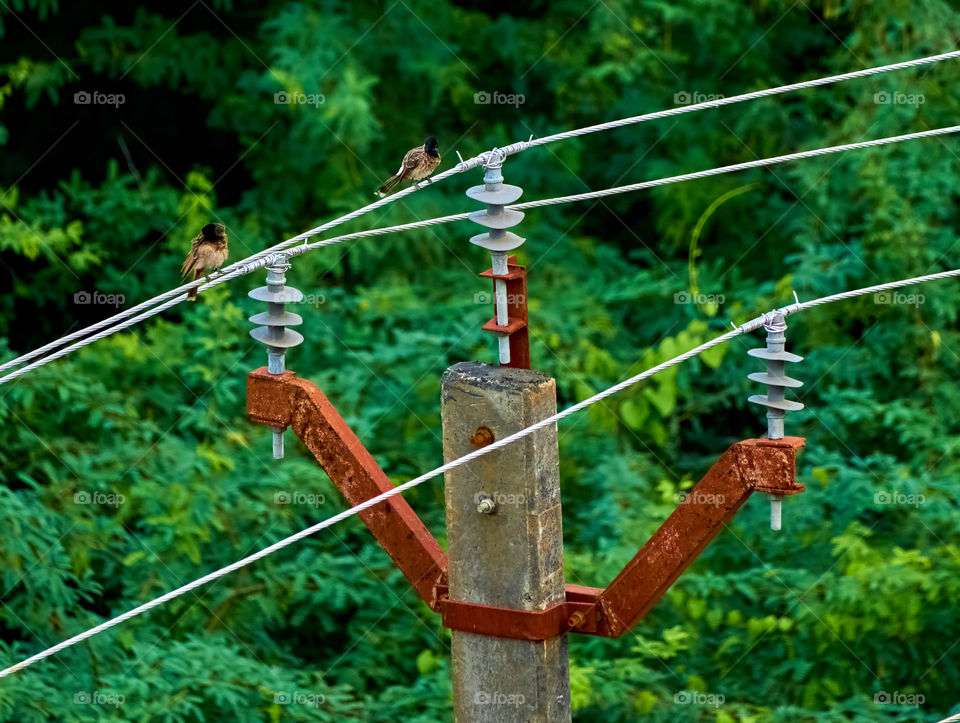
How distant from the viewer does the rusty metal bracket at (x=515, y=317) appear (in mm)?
5098

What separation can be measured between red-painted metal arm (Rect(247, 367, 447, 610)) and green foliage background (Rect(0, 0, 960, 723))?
7.87 feet

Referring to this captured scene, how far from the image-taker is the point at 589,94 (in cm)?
1136

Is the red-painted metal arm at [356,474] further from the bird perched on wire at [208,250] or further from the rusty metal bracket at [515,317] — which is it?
the bird perched on wire at [208,250]

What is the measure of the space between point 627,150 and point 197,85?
299 cm

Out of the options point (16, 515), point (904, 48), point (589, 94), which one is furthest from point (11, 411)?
point (904, 48)

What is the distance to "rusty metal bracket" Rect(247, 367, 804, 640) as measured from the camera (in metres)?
4.85

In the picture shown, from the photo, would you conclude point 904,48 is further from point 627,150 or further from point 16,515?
point 16,515

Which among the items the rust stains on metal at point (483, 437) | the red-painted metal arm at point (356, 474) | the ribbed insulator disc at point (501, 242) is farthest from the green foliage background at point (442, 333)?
the ribbed insulator disc at point (501, 242)

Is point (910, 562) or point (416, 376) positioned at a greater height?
point (416, 376)

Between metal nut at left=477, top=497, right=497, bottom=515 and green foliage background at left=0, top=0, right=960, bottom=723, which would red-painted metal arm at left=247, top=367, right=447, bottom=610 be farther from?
green foliage background at left=0, top=0, right=960, bottom=723

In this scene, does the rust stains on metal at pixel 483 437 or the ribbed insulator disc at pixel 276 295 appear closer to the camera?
the rust stains on metal at pixel 483 437

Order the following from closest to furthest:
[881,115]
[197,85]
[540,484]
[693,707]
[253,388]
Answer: [540,484] → [253,388] → [693,707] → [881,115] → [197,85]

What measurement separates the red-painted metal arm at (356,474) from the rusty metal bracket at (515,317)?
2.00ft

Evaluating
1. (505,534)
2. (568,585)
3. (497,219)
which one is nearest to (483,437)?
(505,534)
